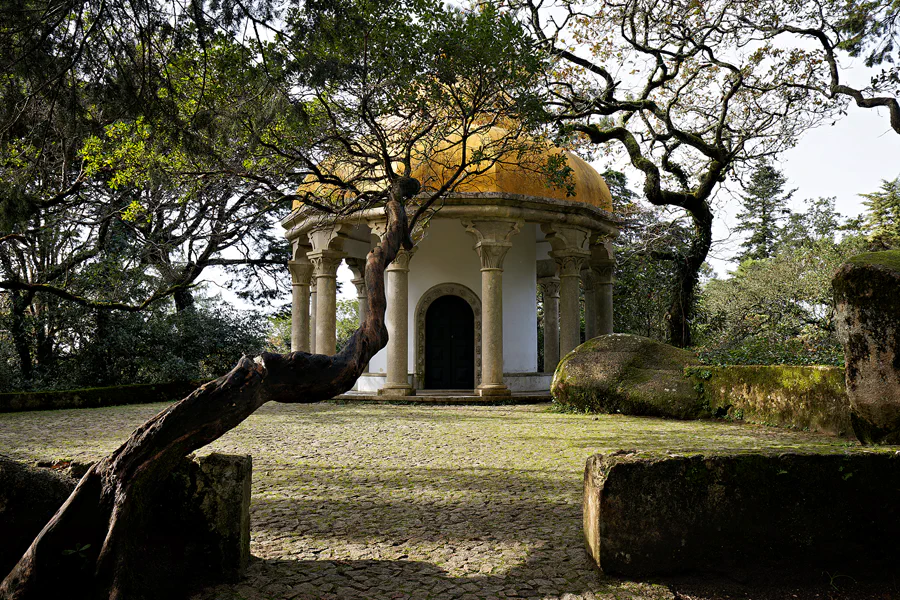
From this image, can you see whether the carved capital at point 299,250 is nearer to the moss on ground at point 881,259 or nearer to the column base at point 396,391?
the column base at point 396,391

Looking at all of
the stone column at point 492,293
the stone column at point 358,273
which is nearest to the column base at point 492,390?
the stone column at point 492,293

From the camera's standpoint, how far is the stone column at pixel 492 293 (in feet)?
49.6

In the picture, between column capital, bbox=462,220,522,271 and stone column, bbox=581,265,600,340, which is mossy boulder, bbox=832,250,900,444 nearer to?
column capital, bbox=462,220,522,271

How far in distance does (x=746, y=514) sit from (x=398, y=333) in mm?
12061

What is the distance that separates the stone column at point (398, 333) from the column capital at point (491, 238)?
67.8 inches

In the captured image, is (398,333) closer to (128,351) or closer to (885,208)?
(128,351)

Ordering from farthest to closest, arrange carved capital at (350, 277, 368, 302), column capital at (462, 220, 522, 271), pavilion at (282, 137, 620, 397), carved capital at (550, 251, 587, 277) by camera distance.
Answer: carved capital at (350, 277, 368, 302) < carved capital at (550, 251, 587, 277) < column capital at (462, 220, 522, 271) < pavilion at (282, 137, 620, 397)

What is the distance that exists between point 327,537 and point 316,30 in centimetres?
474

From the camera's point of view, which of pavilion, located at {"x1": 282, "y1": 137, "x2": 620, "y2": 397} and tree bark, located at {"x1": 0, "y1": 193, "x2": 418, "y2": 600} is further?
pavilion, located at {"x1": 282, "y1": 137, "x2": 620, "y2": 397}

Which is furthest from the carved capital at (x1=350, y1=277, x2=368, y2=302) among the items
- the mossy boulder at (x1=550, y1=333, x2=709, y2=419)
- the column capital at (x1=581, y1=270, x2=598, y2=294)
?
the mossy boulder at (x1=550, y1=333, x2=709, y2=419)

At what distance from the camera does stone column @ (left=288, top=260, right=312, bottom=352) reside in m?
17.9

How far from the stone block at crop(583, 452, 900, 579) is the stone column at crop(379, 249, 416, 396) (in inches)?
465

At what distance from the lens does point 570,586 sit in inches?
129

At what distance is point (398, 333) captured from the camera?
49.7 ft
